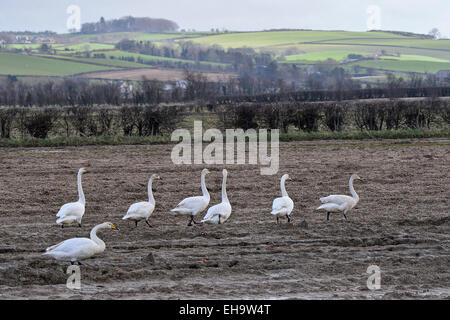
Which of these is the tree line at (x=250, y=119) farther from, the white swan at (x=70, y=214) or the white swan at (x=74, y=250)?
the white swan at (x=74, y=250)

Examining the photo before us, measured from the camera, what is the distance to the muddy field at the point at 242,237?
7.93 metres

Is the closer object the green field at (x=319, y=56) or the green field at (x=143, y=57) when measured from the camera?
the green field at (x=319, y=56)

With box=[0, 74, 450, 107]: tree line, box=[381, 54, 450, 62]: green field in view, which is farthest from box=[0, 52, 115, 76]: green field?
box=[381, 54, 450, 62]: green field

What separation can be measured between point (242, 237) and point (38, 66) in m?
133

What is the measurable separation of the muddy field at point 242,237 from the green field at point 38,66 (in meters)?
115

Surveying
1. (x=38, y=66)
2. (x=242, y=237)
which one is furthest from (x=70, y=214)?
(x=38, y=66)

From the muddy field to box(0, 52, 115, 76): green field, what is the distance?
115m

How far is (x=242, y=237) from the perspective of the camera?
10.7 metres

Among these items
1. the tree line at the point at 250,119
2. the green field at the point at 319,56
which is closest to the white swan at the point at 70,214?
the tree line at the point at 250,119

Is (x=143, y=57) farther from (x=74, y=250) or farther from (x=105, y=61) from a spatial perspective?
(x=74, y=250)

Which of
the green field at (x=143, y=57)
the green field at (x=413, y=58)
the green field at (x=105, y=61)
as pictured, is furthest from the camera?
the green field at (x=143, y=57)
